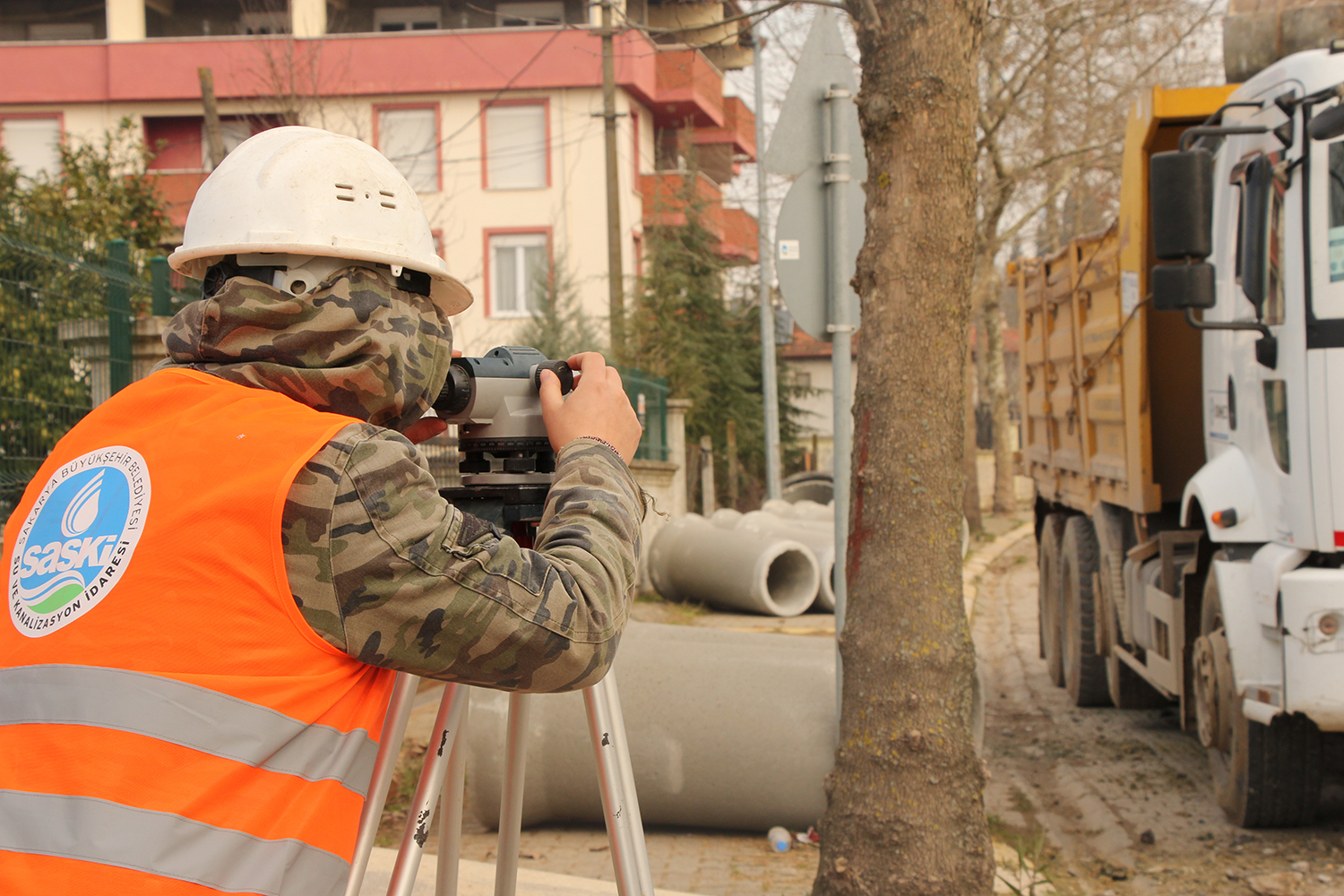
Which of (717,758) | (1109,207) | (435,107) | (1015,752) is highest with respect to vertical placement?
(435,107)

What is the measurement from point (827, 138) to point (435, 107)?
22.8m

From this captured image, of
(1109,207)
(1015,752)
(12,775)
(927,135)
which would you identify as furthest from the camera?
(1109,207)

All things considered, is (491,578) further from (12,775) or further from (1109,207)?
(1109,207)

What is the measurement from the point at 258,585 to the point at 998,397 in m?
21.0

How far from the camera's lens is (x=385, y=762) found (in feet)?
6.63

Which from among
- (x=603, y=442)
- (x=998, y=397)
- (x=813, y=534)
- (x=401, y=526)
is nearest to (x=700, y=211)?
(x=998, y=397)

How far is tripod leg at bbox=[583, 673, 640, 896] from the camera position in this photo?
2.18 m

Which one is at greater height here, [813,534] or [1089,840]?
[813,534]

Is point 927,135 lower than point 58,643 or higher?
higher

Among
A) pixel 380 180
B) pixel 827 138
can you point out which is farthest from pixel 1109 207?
pixel 380 180

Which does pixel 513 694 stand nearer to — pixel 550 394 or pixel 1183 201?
pixel 550 394

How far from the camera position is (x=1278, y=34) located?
5500mm

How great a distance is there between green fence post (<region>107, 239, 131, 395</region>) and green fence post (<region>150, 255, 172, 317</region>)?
316 millimetres

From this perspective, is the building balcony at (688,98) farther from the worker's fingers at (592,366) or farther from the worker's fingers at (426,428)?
the worker's fingers at (592,366)
